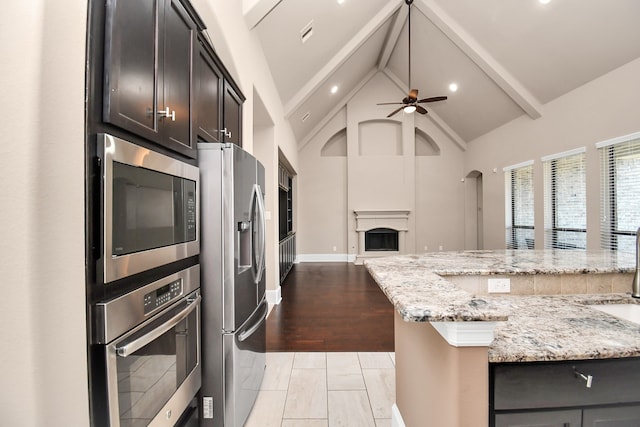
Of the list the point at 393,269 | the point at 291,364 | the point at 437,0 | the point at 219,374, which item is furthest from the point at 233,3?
the point at 437,0

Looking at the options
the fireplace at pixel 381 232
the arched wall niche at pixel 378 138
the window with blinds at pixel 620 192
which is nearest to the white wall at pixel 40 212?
the window with blinds at pixel 620 192

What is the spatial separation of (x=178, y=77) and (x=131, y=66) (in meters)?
0.39

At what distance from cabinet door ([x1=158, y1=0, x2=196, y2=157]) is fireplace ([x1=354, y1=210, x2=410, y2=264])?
6632 mm

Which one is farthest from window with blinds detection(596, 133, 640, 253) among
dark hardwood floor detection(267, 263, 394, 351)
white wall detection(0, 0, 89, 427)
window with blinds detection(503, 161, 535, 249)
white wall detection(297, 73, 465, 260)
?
white wall detection(0, 0, 89, 427)

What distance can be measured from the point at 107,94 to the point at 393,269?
4.46ft

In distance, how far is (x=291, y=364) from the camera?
8.41 ft

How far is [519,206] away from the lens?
6.14 m

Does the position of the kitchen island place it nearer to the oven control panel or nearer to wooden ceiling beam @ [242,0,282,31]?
the oven control panel

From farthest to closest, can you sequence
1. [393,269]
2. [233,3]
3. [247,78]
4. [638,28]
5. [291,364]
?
[638,28], [247,78], [291,364], [233,3], [393,269]

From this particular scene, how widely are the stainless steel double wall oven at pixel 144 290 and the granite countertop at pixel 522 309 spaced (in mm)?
891

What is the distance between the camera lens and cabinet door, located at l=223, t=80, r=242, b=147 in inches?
88.9

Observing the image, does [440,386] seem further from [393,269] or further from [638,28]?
[638,28]

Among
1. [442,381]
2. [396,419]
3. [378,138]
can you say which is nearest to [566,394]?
[442,381]

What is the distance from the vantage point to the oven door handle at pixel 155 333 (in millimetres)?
931
